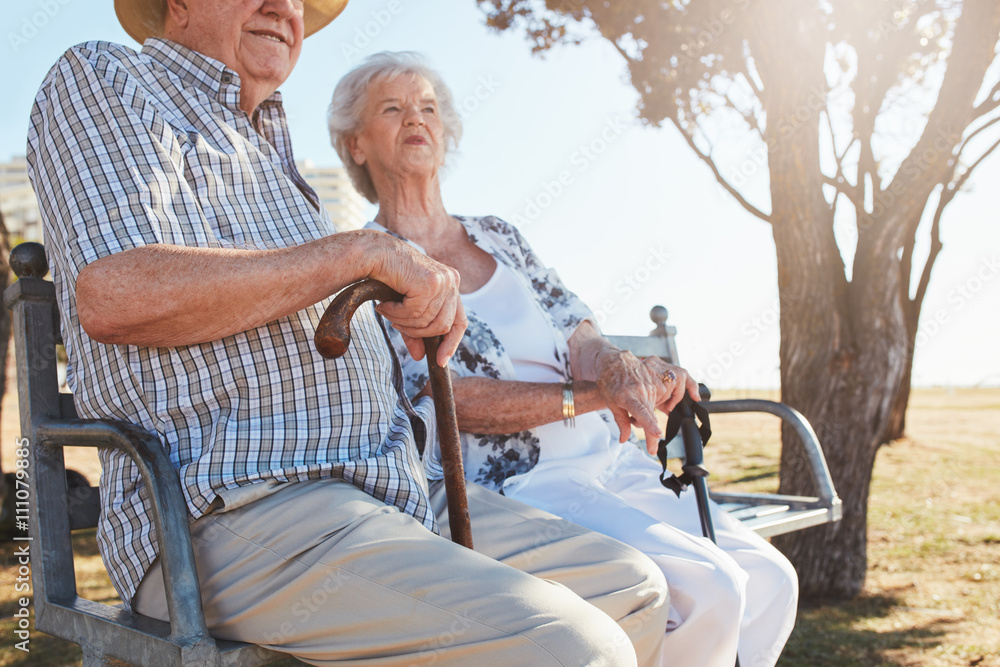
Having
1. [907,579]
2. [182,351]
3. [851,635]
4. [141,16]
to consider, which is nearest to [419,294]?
[182,351]

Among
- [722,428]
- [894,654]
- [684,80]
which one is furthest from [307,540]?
[722,428]

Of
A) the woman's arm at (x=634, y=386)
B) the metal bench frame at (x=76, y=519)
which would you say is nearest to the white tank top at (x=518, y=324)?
the woman's arm at (x=634, y=386)

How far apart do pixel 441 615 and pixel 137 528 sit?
0.58 metres

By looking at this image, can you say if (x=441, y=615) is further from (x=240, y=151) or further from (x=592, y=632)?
(x=240, y=151)

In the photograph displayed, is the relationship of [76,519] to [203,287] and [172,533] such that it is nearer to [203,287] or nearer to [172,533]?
[172,533]

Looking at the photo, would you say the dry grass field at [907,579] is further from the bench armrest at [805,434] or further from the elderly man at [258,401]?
the elderly man at [258,401]

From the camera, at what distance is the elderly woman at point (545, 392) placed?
6.11 ft

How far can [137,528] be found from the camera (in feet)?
4.53

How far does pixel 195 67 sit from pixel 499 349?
1100 millimetres

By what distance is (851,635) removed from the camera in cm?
370

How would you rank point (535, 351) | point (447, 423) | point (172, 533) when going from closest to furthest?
point (172, 533) < point (447, 423) < point (535, 351)

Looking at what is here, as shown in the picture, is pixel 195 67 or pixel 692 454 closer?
pixel 195 67

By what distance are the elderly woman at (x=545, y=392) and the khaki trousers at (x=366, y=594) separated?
592 mm

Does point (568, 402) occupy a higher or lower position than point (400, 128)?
lower
